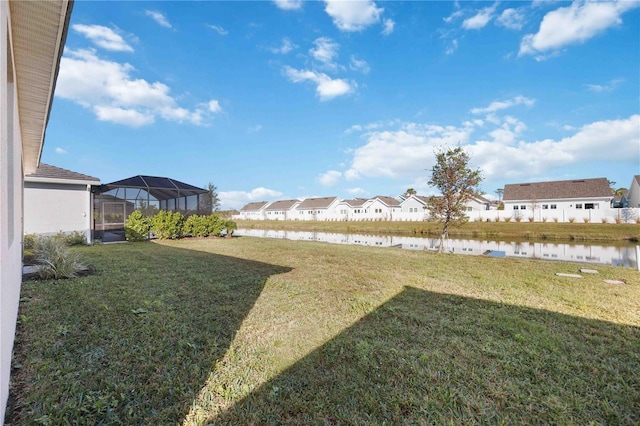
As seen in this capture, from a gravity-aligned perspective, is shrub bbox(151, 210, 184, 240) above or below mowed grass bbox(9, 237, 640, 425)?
above

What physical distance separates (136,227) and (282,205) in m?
47.3

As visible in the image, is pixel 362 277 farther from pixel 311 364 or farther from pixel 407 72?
pixel 407 72

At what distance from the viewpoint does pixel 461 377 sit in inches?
91.9

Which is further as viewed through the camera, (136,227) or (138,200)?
Result: (138,200)

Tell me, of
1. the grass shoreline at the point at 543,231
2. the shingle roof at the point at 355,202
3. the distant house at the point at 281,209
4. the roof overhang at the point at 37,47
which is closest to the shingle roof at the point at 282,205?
the distant house at the point at 281,209

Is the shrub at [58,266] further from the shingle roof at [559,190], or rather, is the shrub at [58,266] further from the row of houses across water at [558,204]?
the shingle roof at [559,190]

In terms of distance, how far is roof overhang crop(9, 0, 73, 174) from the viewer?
6.90 feet

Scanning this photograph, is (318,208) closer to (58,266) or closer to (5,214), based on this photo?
(58,266)

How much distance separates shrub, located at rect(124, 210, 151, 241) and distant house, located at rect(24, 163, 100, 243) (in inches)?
54.5

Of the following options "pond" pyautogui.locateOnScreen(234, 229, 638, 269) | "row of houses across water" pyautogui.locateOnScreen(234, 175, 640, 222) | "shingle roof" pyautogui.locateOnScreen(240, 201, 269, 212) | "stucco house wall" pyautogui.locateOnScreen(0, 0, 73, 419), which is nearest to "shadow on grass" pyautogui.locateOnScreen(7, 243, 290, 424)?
"stucco house wall" pyautogui.locateOnScreen(0, 0, 73, 419)

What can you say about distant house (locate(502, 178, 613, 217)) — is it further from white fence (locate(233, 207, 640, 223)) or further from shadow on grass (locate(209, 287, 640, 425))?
shadow on grass (locate(209, 287, 640, 425))

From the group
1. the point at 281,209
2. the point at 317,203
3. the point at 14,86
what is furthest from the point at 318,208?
the point at 14,86

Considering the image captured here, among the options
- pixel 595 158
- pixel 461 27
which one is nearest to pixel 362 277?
pixel 461 27

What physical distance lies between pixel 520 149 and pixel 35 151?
1325 inches
